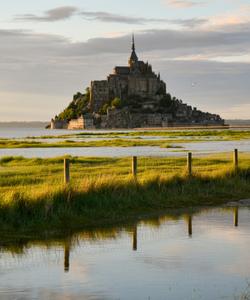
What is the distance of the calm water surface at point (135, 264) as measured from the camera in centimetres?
1058

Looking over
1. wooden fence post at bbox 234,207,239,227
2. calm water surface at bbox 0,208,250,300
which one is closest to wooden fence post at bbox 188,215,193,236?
calm water surface at bbox 0,208,250,300

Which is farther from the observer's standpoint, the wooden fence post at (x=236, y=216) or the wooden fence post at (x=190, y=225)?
the wooden fence post at (x=236, y=216)

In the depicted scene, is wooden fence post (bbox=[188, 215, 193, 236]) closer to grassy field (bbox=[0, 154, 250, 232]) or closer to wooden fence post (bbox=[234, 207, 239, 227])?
wooden fence post (bbox=[234, 207, 239, 227])

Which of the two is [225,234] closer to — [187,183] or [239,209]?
[239,209]

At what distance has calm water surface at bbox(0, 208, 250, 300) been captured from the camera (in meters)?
10.6

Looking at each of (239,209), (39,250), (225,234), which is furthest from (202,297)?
(239,209)

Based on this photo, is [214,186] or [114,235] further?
[214,186]

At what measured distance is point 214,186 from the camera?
80.8ft

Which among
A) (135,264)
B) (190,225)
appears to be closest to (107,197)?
(190,225)

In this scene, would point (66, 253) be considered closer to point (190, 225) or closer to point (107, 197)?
point (190, 225)

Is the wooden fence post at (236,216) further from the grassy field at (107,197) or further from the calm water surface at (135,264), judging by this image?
the grassy field at (107,197)

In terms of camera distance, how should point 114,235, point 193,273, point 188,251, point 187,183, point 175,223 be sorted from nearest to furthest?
point 193,273 → point 188,251 → point 114,235 → point 175,223 → point 187,183

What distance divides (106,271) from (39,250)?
258 centimetres

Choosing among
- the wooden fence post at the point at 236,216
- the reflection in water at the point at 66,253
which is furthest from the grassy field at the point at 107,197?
the reflection in water at the point at 66,253
